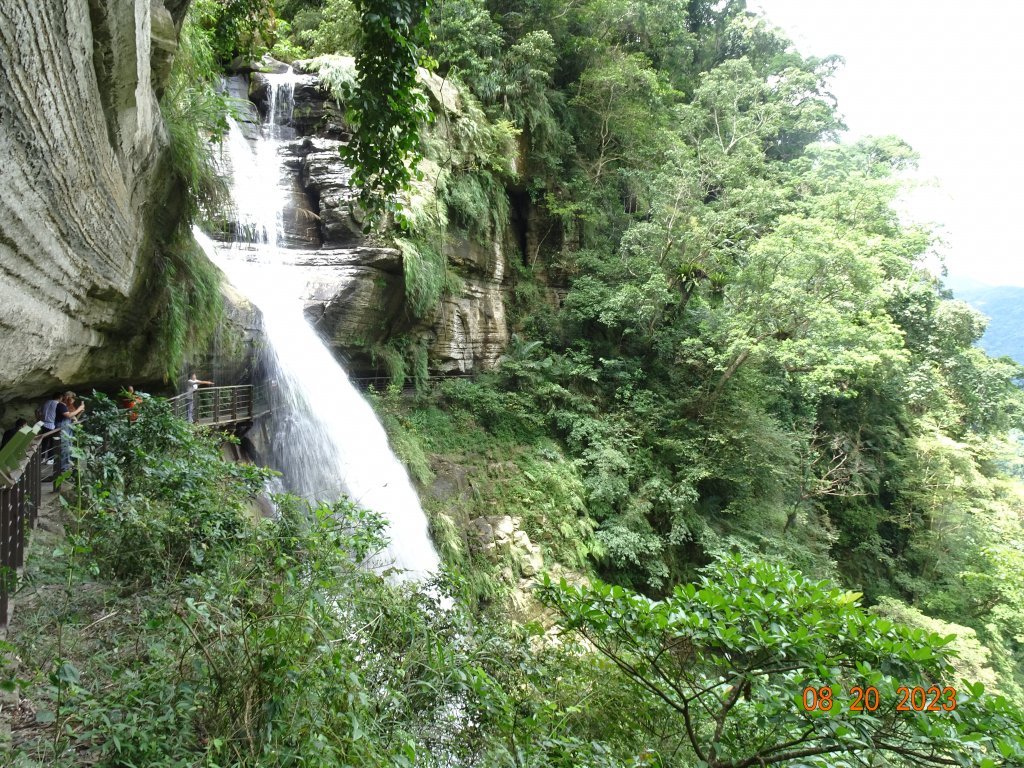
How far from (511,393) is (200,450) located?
8577 millimetres

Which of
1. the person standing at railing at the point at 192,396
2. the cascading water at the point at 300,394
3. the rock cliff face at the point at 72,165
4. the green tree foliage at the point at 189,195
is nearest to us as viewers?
the rock cliff face at the point at 72,165

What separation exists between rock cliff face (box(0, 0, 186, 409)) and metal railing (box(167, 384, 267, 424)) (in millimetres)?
2664

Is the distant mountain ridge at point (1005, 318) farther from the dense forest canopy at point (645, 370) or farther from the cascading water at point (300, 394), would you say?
the cascading water at point (300, 394)

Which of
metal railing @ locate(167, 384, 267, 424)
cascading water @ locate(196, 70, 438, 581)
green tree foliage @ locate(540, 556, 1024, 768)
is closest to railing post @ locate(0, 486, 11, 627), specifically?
green tree foliage @ locate(540, 556, 1024, 768)

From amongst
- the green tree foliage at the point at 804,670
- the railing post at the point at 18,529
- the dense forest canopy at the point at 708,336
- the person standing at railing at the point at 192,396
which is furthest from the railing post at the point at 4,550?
the dense forest canopy at the point at 708,336

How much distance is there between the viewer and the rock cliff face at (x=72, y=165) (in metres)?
1.97

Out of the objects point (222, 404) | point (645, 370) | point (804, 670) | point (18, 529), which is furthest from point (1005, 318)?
point (18, 529)

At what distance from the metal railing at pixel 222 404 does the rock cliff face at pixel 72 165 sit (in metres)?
2.66

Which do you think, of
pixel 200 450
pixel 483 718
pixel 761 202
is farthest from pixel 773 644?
pixel 761 202

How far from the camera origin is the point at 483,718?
9.36ft

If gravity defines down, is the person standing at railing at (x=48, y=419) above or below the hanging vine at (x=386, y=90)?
below

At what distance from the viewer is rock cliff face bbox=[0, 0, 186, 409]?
1970 mm

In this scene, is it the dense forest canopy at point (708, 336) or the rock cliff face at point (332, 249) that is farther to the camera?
the dense forest canopy at point (708, 336)

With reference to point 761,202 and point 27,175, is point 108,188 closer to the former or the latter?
point 27,175
